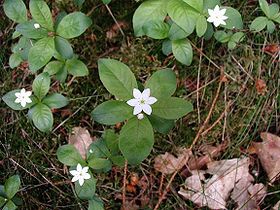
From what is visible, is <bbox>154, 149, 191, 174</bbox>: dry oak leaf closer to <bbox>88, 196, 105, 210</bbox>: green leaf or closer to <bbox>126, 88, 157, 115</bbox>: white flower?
<bbox>88, 196, 105, 210</bbox>: green leaf

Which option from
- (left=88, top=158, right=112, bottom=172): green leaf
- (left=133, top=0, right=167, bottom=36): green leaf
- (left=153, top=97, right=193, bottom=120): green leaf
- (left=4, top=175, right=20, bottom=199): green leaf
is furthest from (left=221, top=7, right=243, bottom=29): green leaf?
(left=4, top=175, right=20, bottom=199): green leaf

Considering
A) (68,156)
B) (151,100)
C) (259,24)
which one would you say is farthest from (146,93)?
(259,24)

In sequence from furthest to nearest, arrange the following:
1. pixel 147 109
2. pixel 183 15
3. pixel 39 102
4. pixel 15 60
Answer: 1. pixel 15 60
2. pixel 39 102
3. pixel 183 15
4. pixel 147 109

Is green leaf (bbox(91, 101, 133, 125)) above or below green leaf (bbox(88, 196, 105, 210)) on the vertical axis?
above

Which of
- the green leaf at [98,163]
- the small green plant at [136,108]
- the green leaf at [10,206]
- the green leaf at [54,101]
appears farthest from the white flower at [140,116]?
the green leaf at [10,206]

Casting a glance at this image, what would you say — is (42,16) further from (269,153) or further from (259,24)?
(269,153)
